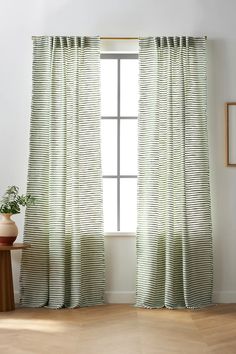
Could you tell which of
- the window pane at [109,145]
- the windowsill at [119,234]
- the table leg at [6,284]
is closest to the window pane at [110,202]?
the window pane at [109,145]

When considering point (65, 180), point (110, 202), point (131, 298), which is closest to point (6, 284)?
point (65, 180)

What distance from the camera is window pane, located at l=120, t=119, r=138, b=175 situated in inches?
260

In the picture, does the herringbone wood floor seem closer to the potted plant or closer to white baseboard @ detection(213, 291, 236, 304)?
white baseboard @ detection(213, 291, 236, 304)

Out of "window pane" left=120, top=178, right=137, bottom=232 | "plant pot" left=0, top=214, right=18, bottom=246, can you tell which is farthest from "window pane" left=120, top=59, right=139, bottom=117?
"plant pot" left=0, top=214, right=18, bottom=246

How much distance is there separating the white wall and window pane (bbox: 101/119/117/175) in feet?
2.36

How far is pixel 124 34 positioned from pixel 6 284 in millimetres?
2610

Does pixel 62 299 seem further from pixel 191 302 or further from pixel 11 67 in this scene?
pixel 11 67

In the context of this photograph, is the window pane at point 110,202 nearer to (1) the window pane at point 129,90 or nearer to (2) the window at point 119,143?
(2) the window at point 119,143

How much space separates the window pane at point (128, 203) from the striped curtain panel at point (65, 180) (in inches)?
15.5

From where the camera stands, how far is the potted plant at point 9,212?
5906 millimetres

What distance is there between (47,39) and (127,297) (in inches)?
101

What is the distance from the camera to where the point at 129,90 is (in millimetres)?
6652

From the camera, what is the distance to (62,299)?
612 centimetres

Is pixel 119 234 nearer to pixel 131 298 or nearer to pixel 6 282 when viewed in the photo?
pixel 131 298
